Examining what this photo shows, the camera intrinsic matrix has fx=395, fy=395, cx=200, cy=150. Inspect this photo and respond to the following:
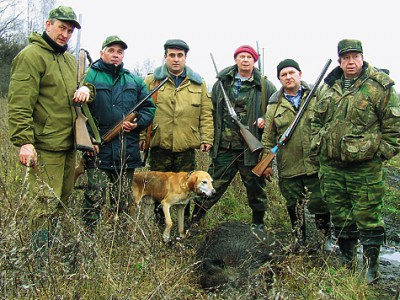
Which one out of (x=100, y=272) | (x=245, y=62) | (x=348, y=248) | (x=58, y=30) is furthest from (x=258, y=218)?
(x=58, y=30)

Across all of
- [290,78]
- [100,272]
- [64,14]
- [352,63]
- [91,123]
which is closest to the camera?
[100,272]

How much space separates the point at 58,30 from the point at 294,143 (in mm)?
2755

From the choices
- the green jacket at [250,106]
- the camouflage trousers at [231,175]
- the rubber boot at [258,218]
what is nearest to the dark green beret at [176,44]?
the green jacket at [250,106]

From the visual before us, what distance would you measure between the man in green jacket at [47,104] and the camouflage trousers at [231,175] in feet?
6.56

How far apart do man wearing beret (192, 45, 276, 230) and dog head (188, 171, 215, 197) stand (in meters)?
0.40

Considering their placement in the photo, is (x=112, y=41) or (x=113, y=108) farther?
(x=113, y=108)

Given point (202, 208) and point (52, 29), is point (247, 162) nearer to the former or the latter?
point (202, 208)

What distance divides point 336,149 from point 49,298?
2.82 m

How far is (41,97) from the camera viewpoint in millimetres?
3430

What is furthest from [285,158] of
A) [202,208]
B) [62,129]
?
[62,129]

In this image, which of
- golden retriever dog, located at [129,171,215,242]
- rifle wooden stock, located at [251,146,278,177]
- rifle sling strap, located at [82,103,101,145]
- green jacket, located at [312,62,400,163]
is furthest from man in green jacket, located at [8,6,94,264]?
green jacket, located at [312,62,400,163]

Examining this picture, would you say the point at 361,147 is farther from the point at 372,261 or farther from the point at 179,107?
the point at 179,107

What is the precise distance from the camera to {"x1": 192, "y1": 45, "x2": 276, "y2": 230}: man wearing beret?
494cm

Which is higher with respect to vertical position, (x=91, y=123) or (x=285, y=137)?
(x=91, y=123)
